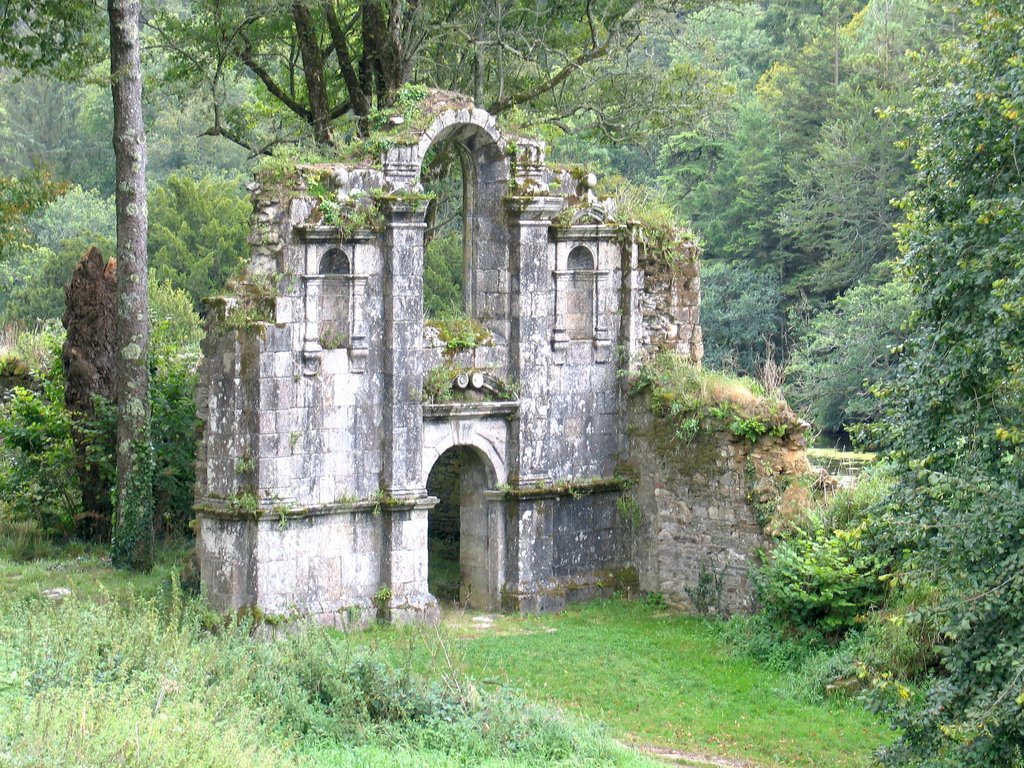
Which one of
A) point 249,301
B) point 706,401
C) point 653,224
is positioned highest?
point 653,224

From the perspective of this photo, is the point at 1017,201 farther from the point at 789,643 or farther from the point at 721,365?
the point at 721,365

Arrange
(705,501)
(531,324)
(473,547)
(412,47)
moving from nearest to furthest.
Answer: (705,501), (531,324), (473,547), (412,47)

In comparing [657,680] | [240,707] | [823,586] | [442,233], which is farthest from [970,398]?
[442,233]

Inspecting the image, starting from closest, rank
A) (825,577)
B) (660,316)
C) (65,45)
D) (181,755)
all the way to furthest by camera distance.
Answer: (181,755), (825,577), (660,316), (65,45)

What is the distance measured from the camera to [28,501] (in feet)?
70.5

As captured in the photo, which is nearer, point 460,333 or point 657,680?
point 657,680

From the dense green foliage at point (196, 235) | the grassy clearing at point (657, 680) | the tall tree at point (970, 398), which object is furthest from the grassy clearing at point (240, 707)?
the dense green foliage at point (196, 235)

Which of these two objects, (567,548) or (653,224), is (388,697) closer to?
(567,548)

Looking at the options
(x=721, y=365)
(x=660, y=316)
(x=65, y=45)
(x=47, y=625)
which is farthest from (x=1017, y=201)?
(x=721, y=365)

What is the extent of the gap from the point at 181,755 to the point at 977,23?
25.5 feet

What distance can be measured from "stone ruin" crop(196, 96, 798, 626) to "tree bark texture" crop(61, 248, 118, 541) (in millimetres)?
4697

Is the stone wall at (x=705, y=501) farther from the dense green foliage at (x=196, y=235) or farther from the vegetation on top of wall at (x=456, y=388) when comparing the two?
the dense green foliage at (x=196, y=235)

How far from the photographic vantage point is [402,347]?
17.7 metres

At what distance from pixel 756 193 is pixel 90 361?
22.9 meters
